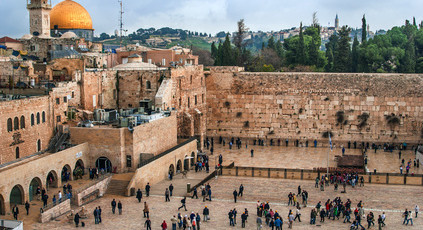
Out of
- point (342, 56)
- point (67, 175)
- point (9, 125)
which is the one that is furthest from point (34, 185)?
point (342, 56)

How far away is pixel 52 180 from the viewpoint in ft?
90.4

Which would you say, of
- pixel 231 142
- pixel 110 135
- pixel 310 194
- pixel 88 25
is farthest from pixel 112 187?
pixel 88 25

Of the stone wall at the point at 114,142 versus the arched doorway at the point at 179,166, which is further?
the arched doorway at the point at 179,166

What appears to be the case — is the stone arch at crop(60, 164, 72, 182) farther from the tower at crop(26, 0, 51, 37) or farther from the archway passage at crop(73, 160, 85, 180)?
the tower at crop(26, 0, 51, 37)

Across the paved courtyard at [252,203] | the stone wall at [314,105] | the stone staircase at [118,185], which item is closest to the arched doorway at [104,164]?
the stone staircase at [118,185]

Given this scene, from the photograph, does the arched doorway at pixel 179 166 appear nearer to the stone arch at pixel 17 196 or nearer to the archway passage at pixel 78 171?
the archway passage at pixel 78 171

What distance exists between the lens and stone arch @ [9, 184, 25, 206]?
2458cm

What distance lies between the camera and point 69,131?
1203 inches

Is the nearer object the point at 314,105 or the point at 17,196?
the point at 17,196

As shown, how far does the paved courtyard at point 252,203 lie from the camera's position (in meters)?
23.6

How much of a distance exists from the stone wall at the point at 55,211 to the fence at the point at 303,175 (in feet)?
35.9

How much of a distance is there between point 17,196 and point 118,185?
5274 millimetres

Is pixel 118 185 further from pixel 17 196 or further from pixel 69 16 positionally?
pixel 69 16

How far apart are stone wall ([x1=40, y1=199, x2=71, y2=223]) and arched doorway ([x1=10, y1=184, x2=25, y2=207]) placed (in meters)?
1.92
